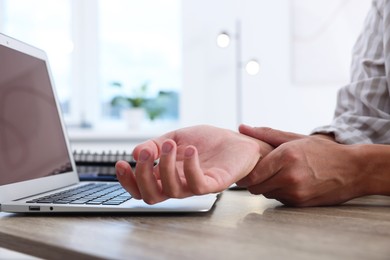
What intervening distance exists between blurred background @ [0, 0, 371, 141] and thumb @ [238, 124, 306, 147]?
5.36ft

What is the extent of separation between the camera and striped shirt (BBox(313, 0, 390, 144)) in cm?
81

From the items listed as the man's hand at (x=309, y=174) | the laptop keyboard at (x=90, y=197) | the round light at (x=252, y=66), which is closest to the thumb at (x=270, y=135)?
the man's hand at (x=309, y=174)

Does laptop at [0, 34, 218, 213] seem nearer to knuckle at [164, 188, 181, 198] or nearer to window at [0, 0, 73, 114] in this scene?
knuckle at [164, 188, 181, 198]

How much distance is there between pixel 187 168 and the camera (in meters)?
0.45

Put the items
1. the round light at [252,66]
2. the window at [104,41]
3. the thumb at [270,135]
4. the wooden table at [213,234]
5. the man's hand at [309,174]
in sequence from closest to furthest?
the wooden table at [213,234], the man's hand at [309,174], the thumb at [270,135], the round light at [252,66], the window at [104,41]

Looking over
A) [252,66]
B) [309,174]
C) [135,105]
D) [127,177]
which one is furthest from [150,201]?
[135,105]

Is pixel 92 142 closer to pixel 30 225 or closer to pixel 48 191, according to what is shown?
pixel 48 191

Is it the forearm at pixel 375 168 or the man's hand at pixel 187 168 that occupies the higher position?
the man's hand at pixel 187 168

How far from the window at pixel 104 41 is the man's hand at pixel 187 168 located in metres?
2.39

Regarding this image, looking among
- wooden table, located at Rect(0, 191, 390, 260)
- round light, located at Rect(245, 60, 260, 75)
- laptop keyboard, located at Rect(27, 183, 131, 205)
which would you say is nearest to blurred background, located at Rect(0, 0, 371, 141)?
round light, located at Rect(245, 60, 260, 75)

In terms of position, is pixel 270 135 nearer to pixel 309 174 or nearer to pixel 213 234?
pixel 309 174

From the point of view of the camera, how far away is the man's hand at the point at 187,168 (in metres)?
0.46

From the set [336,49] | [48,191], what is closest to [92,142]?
[336,49]

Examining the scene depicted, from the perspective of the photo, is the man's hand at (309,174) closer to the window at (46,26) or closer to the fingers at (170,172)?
the fingers at (170,172)
